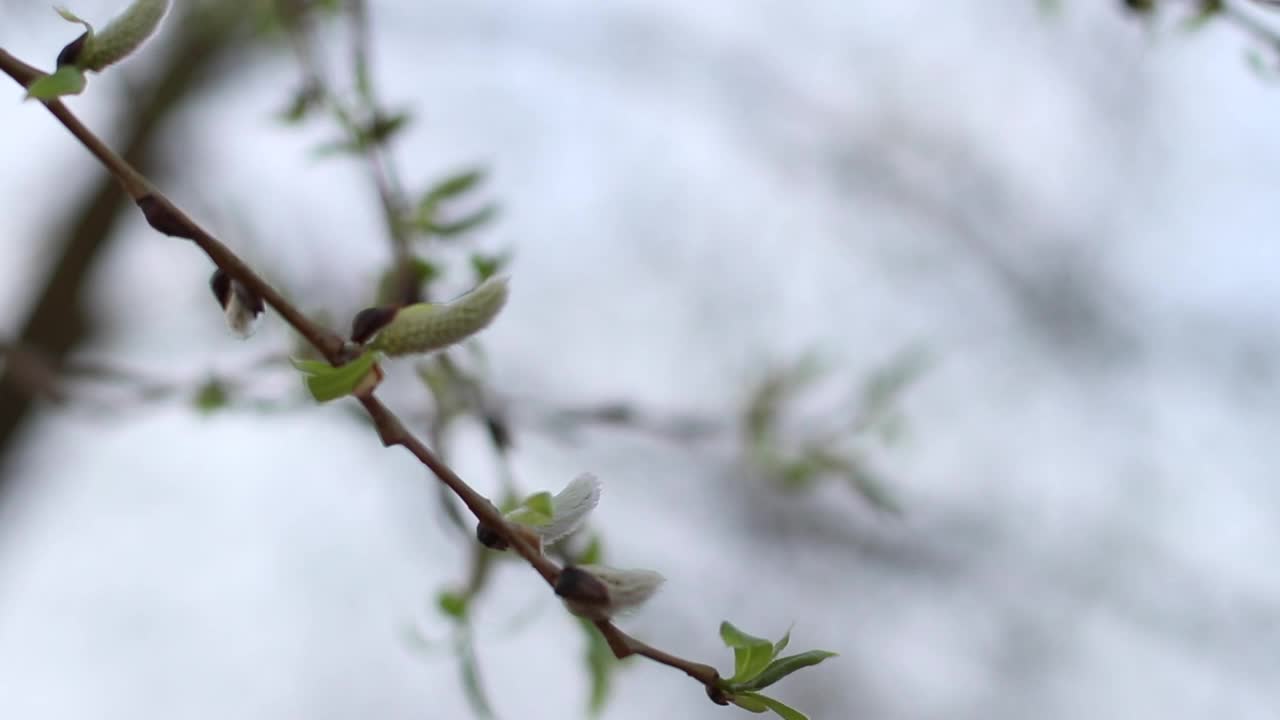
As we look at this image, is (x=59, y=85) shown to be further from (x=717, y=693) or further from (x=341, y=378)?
(x=717, y=693)

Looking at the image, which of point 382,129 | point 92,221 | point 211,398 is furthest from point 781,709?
point 92,221

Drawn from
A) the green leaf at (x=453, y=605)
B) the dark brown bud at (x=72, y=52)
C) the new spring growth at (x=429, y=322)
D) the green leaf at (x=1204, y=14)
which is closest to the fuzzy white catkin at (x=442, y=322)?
the new spring growth at (x=429, y=322)

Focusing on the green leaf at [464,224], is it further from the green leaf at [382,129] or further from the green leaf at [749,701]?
the green leaf at [749,701]

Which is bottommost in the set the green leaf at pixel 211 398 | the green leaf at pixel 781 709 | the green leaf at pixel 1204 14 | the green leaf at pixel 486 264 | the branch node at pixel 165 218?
the branch node at pixel 165 218

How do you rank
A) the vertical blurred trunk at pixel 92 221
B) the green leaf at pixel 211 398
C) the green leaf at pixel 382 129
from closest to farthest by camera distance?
the green leaf at pixel 382 129, the green leaf at pixel 211 398, the vertical blurred trunk at pixel 92 221

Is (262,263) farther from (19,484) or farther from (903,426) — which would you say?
(19,484)
